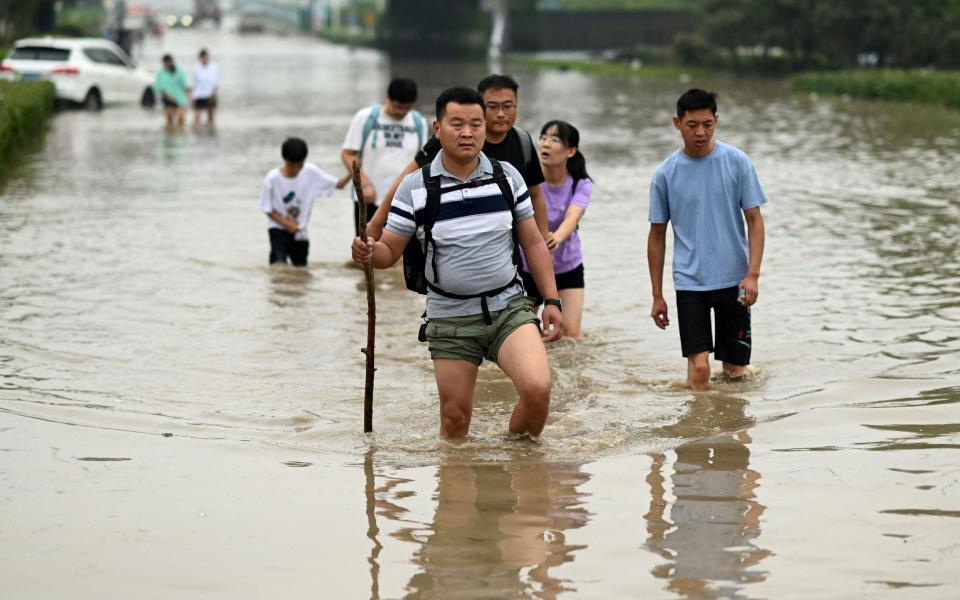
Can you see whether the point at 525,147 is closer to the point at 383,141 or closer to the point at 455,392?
the point at 455,392

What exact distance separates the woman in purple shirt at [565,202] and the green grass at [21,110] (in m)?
12.0

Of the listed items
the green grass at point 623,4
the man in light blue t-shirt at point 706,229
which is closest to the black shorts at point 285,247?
the man in light blue t-shirt at point 706,229

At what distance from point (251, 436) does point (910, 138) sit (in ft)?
63.7

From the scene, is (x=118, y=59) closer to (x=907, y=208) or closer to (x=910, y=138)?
(x=910, y=138)

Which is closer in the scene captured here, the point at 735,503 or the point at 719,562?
the point at 719,562

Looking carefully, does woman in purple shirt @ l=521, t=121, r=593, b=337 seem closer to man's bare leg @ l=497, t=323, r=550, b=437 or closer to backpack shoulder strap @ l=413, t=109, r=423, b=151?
man's bare leg @ l=497, t=323, r=550, b=437

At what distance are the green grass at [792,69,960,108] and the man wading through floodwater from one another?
27423 mm

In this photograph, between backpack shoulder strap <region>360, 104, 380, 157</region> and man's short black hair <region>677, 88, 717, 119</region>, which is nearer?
man's short black hair <region>677, 88, 717, 119</region>

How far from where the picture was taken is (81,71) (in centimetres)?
3130

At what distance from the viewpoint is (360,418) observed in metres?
7.82

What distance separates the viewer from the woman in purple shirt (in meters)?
8.64

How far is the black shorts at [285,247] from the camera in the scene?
11.8 meters

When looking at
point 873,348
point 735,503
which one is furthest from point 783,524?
point 873,348

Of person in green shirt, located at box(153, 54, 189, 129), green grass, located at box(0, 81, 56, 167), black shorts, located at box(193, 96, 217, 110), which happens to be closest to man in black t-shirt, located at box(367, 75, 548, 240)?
green grass, located at box(0, 81, 56, 167)
